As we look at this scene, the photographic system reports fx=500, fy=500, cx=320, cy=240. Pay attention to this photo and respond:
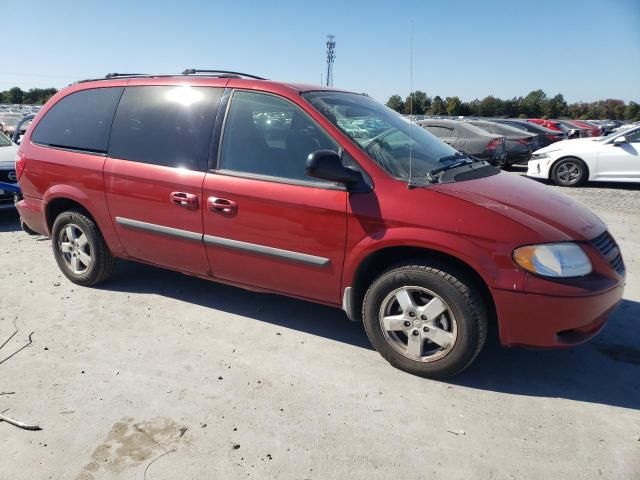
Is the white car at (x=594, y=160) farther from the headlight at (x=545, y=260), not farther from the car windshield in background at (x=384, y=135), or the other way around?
the headlight at (x=545, y=260)

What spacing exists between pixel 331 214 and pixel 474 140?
941 cm

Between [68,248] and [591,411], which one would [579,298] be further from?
[68,248]

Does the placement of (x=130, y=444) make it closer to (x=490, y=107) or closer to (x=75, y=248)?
(x=75, y=248)

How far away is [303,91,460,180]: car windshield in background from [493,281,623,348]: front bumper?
38.6 inches

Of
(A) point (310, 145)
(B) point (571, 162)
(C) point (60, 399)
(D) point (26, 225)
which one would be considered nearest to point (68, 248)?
(D) point (26, 225)

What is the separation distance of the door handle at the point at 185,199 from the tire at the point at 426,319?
1.42 m

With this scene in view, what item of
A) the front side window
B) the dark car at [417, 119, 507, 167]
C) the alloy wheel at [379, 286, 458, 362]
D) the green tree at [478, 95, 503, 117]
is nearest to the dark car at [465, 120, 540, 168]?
the dark car at [417, 119, 507, 167]

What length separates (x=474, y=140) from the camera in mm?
11617

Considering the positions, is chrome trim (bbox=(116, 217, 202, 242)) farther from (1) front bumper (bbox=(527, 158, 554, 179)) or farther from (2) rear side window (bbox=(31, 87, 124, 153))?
(1) front bumper (bbox=(527, 158, 554, 179))

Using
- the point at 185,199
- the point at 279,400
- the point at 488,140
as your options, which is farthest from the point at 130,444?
the point at 488,140

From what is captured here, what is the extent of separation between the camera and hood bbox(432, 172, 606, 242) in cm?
285

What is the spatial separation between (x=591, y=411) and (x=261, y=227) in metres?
2.27

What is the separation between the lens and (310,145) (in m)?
3.36

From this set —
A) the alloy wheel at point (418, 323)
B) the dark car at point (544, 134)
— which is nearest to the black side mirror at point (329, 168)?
the alloy wheel at point (418, 323)
